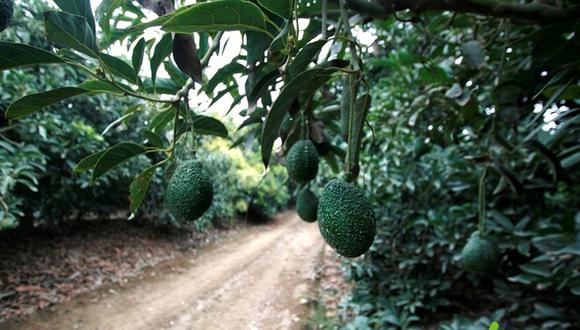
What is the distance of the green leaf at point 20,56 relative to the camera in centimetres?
50

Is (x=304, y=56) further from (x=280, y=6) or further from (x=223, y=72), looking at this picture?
(x=223, y=72)

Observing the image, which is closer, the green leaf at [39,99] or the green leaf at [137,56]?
the green leaf at [39,99]

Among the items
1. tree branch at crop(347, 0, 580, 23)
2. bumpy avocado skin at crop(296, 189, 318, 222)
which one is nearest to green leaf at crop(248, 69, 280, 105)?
tree branch at crop(347, 0, 580, 23)

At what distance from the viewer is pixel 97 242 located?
4.03m

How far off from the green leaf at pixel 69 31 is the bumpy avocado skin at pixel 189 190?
0.83 ft

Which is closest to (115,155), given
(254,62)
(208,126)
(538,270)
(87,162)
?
(87,162)

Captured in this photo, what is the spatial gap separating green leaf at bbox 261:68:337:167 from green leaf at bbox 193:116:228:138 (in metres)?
0.24

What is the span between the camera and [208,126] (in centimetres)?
75

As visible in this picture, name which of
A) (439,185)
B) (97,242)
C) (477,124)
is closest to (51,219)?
(97,242)

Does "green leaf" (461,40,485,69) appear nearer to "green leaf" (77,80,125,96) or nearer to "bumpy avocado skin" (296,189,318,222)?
"bumpy avocado skin" (296,189,318,222)

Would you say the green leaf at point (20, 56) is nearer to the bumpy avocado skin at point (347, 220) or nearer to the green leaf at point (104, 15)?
the green leaf at point (104, 15)

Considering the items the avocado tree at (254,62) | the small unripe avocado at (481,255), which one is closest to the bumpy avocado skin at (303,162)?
the avocado tree at (254,62)

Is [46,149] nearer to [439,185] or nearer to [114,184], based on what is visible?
[114,184]

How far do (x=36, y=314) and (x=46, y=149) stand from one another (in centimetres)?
152
